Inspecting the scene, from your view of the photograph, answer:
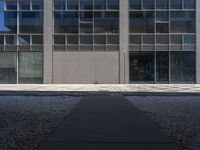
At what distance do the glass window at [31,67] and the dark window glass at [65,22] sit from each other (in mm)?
3545

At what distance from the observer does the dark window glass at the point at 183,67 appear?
3822 cm

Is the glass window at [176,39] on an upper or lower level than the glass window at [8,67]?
upper

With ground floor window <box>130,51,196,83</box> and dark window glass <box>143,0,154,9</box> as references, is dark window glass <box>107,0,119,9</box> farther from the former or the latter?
ground floor window <box>130,51,196,83</box>

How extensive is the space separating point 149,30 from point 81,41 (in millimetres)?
7438

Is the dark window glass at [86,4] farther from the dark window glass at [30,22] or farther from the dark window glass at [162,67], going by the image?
the dark window glass at [162,67]

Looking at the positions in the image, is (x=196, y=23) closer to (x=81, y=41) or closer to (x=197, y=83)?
(x=197, y=83)

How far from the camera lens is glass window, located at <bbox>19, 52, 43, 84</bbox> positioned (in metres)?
38.7

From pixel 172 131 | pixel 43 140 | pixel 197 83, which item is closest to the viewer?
pixel 43 140

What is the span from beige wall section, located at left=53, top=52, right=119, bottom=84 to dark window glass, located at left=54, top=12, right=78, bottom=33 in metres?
2.59

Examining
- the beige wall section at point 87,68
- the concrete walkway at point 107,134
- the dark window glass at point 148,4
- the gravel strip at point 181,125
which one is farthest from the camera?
the dark window glass at point 148,4

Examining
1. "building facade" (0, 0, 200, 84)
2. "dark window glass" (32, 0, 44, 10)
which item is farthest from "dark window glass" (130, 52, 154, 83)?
"dark window glass" (32, 0, 44, 10)

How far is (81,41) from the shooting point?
38.5 m

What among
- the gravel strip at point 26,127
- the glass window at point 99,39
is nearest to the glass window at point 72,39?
the glass window at point 99,39

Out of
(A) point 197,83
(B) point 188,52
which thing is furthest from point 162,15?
(A) point 197,83
